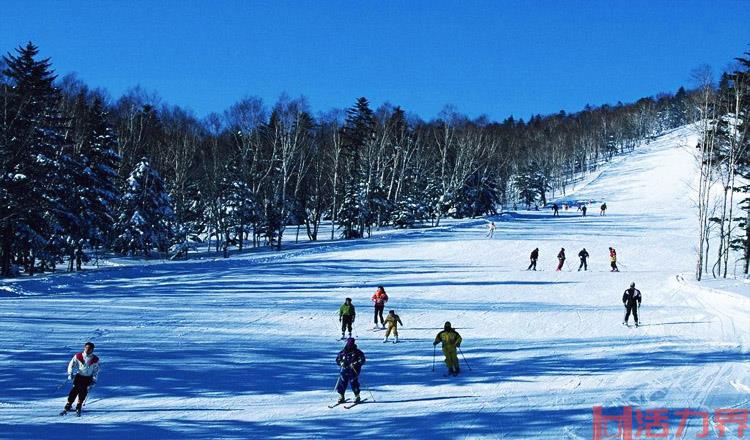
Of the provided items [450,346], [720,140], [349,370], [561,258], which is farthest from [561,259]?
[349,370]

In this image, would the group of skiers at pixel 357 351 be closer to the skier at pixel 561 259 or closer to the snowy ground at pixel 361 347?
the snowy ground at pixel 361 347

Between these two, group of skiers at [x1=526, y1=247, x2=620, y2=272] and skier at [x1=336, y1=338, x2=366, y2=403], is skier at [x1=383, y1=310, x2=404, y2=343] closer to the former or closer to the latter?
skier at [x1=336, y1=338, x2=366, y2=403]

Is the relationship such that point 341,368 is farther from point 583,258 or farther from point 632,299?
point 583,258

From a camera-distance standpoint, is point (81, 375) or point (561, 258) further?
point (561, 258)

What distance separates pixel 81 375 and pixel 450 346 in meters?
7.50

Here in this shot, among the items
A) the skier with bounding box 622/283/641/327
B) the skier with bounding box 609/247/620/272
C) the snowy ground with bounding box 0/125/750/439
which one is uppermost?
the skier with bounding box 609/247/620/272

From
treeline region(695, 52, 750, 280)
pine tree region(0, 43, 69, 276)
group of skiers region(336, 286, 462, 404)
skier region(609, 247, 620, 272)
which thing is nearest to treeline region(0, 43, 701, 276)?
pine tree region(0, 43, 69, 276)

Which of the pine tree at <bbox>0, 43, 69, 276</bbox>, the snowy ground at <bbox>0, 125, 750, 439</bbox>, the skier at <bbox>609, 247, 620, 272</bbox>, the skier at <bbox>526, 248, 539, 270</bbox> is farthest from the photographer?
the skier at <bbox>526, 248, 539, 270</bbox>

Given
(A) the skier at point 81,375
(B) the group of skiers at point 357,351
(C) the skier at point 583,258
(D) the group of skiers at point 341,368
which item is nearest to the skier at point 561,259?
(C) the skier at point 583,258

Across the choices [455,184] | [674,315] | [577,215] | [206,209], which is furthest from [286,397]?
[577,215]

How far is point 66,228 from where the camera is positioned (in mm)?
29281

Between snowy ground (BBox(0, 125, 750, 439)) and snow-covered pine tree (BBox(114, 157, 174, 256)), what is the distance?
28.3ft

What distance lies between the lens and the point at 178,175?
45.2 metres

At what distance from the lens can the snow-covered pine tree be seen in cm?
3841
